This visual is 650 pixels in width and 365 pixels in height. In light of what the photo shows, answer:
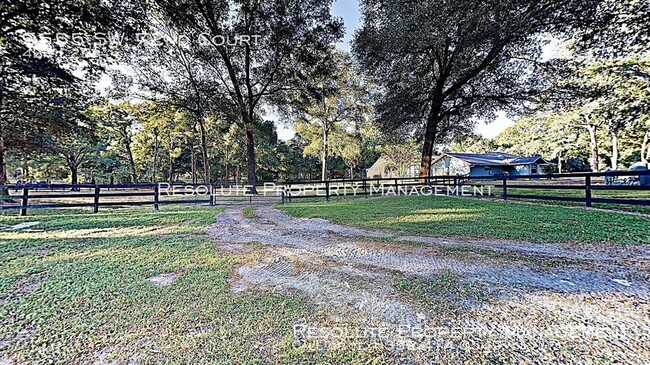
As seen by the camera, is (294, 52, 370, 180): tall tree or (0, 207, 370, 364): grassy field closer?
(0, 207, 370, 364): grassy field

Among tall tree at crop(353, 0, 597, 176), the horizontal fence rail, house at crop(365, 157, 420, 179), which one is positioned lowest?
the horizontal fence rail

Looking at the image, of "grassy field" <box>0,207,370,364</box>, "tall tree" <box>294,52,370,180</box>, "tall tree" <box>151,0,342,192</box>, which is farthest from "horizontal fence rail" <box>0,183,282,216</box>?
"tall tree" <box>294,52,370,180</box>

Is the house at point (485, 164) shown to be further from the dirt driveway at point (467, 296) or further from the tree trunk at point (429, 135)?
the dirt driveway at point (467, 296)

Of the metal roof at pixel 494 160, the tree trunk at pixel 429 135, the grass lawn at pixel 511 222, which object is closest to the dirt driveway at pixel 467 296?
the grass lawn at pixel 511 222

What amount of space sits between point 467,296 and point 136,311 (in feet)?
9.60

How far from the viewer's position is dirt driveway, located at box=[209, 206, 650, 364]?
1.73 metres

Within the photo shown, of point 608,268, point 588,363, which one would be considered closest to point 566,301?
point 588,363

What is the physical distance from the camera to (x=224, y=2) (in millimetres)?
12414

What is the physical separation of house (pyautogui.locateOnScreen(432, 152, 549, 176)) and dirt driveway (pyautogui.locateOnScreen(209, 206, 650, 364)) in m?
27.6

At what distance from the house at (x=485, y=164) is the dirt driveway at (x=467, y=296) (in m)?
27.6

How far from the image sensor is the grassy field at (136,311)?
5.77 feet

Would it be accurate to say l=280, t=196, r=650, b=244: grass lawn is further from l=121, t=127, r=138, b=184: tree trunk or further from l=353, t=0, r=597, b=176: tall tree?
l=121, t=127, r=138, b=184: tree trunk

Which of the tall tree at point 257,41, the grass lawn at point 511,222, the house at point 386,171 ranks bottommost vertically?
the grass lawn at point 511,222

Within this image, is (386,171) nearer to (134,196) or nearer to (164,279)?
(134,196)
